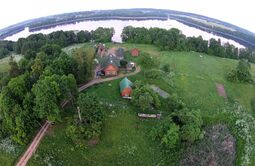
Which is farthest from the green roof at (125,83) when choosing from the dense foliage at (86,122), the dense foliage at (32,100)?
the dense foliage at (86,122)

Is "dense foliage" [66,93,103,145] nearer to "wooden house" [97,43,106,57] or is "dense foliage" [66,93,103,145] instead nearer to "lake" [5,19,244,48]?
"wooden house" [97,43,106,57]

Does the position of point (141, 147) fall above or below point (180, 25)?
below

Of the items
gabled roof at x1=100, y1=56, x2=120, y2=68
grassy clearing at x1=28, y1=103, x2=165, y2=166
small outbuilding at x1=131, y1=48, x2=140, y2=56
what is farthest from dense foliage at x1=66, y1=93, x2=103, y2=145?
small outbuilding at x1=131, y1=48, x2=140, y2=56

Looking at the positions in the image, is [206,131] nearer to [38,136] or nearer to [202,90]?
[202,90]

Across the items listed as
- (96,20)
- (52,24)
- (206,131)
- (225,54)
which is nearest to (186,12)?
(96,20)

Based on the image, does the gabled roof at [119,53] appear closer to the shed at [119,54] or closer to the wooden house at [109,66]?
the shed at [119,54]

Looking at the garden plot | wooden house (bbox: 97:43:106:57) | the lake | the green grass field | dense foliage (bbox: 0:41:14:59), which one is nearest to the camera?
the green grass field

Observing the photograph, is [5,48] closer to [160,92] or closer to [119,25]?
[119,25]

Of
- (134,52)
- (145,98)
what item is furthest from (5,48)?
(145,98)
